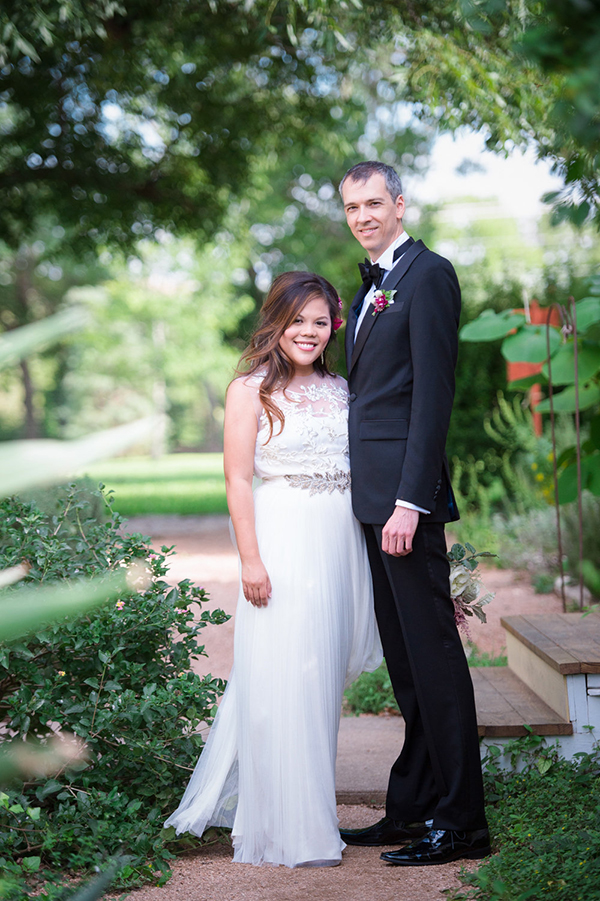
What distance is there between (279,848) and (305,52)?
8.23m

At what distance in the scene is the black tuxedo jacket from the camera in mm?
2662

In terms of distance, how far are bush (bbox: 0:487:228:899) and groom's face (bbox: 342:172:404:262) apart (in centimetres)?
135

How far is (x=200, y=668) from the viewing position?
525cm

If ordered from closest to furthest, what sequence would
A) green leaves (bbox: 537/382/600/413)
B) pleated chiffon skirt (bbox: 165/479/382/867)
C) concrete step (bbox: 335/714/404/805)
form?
pleated chiffon skirt (bbox: 165/479/382/867), concrete step (bbox: 335/714/404/805), green leaves (bbox: 537/382/600/413)

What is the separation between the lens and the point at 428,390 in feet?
8.73

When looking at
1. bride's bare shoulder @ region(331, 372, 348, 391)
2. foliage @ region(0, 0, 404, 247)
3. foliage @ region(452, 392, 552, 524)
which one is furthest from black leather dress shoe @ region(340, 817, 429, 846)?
foliage @ region(0, 0, 404, 247)

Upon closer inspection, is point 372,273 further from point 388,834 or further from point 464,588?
point 388,834

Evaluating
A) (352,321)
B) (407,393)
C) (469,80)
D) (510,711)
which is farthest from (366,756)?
(469,80)

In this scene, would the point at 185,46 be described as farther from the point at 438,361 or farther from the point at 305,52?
the point at 438,361

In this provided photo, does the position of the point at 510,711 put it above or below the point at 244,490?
below

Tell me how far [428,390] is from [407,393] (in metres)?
0.11

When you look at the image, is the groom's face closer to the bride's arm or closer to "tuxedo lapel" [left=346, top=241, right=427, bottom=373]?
"tuxedo lapel" [left=346, top=241, right=427, bottom=373]

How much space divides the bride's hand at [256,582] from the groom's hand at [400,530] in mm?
421

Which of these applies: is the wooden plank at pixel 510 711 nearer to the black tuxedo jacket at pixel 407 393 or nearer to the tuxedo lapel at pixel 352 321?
the black tuxedo jacket at pixel 407 393
